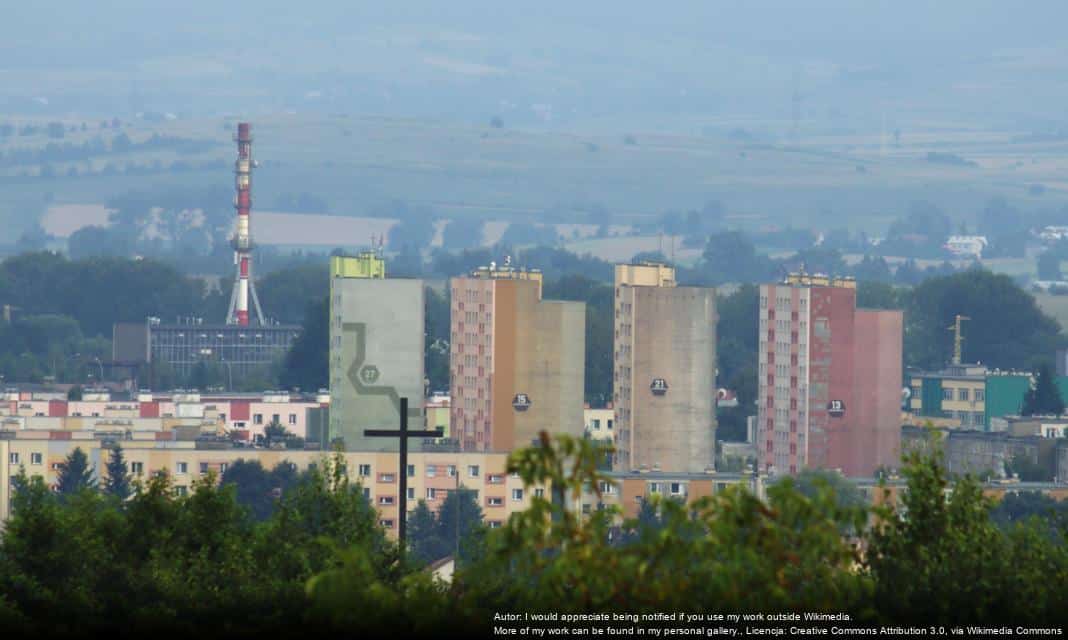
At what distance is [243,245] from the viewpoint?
8706 cm

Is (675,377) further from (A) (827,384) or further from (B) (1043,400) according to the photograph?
(B) (1043,400)

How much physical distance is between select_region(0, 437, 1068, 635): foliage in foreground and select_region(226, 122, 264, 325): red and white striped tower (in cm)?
7035

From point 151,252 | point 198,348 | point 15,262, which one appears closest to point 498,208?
point 151,252

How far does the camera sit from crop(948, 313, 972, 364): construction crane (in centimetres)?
7144

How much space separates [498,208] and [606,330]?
11445 cm

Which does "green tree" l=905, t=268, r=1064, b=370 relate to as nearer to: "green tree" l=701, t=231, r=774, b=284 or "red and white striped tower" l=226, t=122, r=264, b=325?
"red and white striped tower" l=226, t=122, r=264, b=325

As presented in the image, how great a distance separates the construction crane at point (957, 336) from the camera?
234 ft

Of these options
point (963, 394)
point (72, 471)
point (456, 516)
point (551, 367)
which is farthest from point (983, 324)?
point (456, 516)

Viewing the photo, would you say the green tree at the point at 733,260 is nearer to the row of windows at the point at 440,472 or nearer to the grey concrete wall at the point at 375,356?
the grey concrete wall at the point at 375,356

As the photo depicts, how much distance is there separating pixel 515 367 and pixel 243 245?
38990 millimetres

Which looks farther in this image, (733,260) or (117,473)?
(733,260)

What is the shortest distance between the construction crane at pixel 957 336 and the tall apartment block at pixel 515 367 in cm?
2112

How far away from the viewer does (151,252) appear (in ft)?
484

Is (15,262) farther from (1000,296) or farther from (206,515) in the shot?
(206,515)
